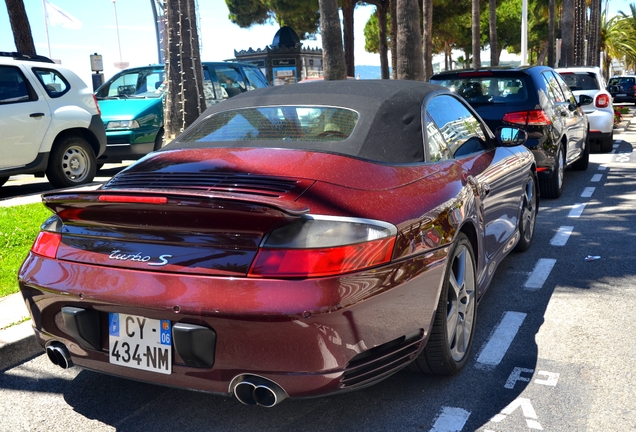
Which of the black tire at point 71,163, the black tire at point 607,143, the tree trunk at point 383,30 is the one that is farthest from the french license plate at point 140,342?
the tree trunk at point 383,30

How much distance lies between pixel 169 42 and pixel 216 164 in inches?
228

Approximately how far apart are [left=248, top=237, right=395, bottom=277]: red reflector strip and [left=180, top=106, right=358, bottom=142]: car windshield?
971 mm

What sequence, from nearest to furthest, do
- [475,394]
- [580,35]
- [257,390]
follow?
[257,390]
[475,394]
[580,35]

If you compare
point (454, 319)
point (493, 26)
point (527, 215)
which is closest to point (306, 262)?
point (454, 319)

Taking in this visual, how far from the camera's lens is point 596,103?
13.8m

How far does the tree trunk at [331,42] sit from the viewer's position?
36.8 ft

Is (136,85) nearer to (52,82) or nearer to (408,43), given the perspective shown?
(52,82)

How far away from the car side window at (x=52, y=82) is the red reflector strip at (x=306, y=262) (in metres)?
8.64

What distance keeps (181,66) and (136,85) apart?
17.2 ft

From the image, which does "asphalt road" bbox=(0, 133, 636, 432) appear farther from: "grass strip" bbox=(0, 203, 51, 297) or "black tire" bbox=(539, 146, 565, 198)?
"black tire" bbox=(539, 146, 565, 198)

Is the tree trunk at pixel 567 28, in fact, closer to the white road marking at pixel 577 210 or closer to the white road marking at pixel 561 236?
the white road marking at pixel 577 210

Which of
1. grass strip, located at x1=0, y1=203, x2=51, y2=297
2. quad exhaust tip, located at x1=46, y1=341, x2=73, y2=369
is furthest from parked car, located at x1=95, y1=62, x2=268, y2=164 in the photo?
quad exhaust tip, located at x1=46, y1=341, x2=73, y2=369

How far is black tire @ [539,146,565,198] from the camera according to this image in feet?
30.0

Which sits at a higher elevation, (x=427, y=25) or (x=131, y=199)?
(x=427, y=25)
